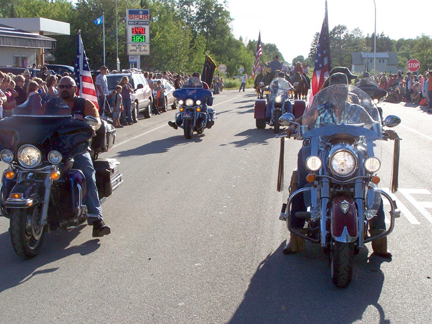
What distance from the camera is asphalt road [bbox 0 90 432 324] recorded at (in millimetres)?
4438

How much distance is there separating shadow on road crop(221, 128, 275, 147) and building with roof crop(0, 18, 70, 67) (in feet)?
51.2

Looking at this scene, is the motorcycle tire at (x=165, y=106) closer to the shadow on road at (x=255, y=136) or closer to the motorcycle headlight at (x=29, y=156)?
the shadow on road at (x=255, y=136)

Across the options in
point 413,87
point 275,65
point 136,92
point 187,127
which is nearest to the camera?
point 187,127

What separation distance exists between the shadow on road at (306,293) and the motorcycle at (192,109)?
948 cm

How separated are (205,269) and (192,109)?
1024cm

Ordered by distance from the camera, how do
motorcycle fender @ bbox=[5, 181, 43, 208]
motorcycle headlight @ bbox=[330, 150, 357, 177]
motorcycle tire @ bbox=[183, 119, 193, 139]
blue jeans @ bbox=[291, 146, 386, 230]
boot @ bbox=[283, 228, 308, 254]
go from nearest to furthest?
motorcycle headlight @ bbox=[330, 150, 357, 177]
motorcycle fender @ bbox=[5, 181, 43, 208]
blue jeans @ bbox=[291, 146, 386, 230]
boot @ bbox=[283, 228, 308, 254]
motorcycle tire @ bbox=[183, 119, 193, 139]

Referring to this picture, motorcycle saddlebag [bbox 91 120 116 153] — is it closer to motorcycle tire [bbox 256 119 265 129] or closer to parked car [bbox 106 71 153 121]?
motorcycle tire [bbox 256 119 265 129]

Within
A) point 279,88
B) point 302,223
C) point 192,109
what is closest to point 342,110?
point 302,223

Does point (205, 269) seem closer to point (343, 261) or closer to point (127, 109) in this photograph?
point (343, 261)

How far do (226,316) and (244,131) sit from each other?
12914 millimetres

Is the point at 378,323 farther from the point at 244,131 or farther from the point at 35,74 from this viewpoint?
the point at 35,74

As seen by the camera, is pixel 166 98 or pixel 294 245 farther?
pixel 166 98

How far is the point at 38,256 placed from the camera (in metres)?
5.75

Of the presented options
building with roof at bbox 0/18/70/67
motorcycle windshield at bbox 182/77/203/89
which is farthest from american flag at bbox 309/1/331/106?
building with roof at bbox 0/18/70/67
